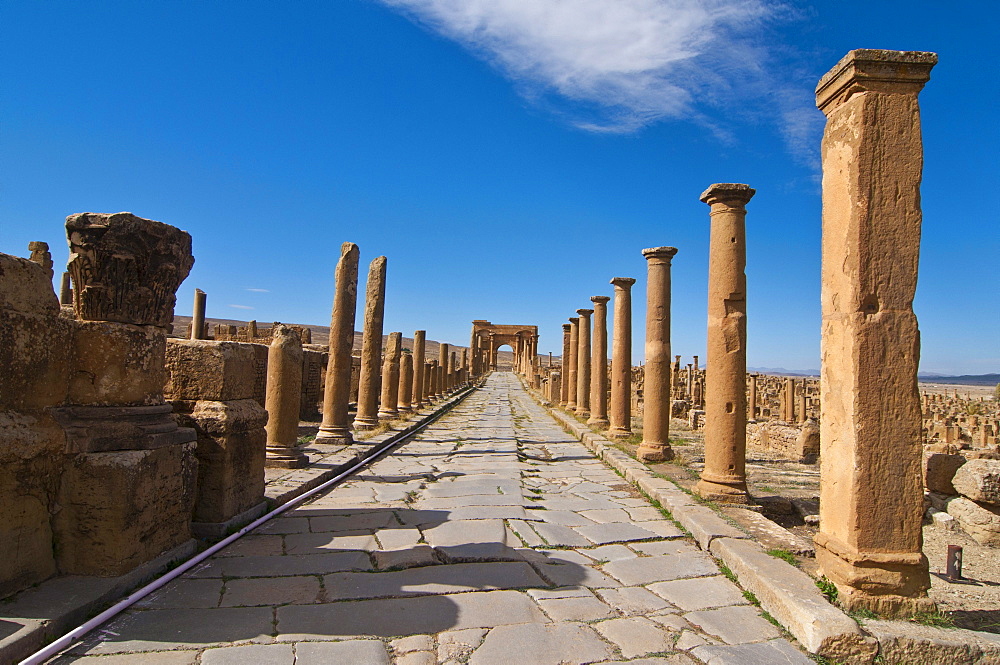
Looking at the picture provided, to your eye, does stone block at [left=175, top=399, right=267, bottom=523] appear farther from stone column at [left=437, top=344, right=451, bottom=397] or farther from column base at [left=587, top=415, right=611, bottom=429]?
stone column at [left=437, top=344, right=451, bottom=397]

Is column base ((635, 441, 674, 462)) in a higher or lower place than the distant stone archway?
lower

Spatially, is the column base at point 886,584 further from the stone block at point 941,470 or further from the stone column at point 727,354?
the stone block at point 941,470

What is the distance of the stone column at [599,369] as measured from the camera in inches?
589

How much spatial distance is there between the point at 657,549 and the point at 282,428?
4.86 meters

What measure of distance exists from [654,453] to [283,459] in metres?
5.18

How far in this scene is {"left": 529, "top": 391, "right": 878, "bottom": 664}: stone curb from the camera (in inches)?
122

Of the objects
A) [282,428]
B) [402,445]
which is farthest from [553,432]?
[282,428]

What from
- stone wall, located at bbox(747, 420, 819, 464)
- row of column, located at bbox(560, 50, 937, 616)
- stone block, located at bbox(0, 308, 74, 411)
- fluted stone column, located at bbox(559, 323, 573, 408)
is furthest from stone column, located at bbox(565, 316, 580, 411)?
stone block, located at bbox(0, 308, 74, 411)

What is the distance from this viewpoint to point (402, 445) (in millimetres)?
11453

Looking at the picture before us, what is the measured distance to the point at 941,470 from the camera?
26.4ft

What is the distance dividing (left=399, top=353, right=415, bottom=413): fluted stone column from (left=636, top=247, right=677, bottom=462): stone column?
353 inches

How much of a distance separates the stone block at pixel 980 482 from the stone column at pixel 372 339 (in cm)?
932

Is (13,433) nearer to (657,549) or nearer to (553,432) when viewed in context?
(657,549)

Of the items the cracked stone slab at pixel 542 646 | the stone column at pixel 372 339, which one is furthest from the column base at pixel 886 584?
the stone column at pixel 372 339
